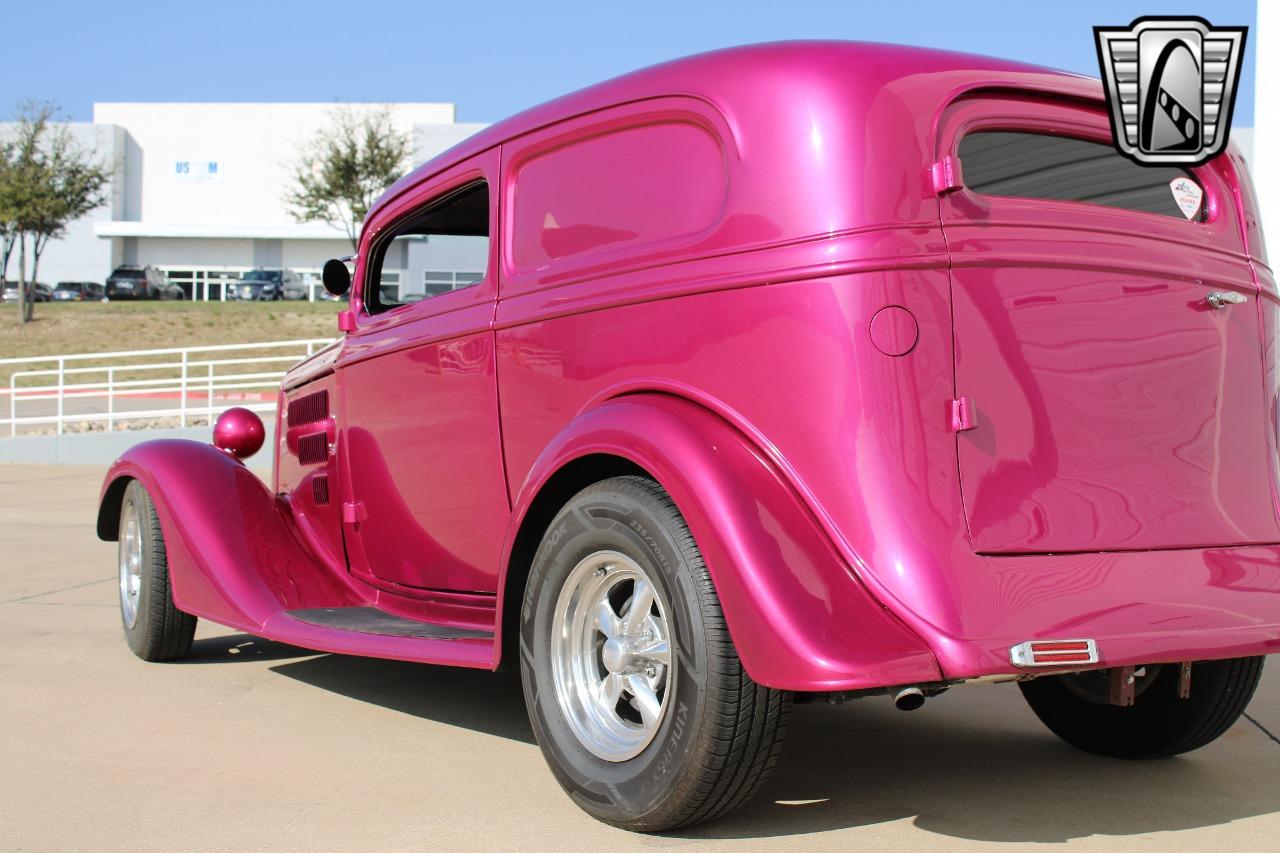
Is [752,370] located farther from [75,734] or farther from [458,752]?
[75,734]

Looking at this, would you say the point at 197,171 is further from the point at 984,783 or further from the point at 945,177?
the point at 945,177

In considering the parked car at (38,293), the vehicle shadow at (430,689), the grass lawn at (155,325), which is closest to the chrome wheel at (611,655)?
the vehicle shadow at (430,689)

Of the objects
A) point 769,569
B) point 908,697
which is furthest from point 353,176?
point 908,697

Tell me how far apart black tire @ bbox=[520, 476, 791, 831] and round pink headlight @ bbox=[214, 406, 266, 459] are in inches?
108

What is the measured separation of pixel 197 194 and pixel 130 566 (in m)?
54.3

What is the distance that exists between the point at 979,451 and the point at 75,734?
2825 mm

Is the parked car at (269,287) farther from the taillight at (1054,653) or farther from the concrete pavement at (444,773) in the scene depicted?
the taillight at (1054,653)

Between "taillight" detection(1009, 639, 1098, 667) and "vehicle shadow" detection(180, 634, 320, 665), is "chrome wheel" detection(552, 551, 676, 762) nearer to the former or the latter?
"taillight" detection(1009, 639, 1098, 667)

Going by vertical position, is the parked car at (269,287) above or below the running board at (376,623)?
above

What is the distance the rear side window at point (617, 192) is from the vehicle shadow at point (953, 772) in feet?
4.82

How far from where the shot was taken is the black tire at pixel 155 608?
4.98m

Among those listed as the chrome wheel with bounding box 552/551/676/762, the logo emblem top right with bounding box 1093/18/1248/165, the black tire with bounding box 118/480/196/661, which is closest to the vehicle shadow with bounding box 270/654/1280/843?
the chrome wheel with bounding box 552/551/676/762

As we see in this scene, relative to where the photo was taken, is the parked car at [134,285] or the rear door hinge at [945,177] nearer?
the rear door hinge at [945,177]

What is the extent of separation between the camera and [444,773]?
11.9 feet
